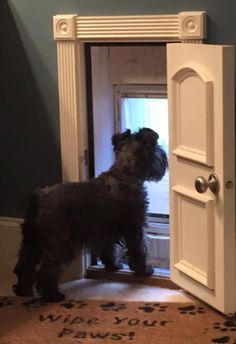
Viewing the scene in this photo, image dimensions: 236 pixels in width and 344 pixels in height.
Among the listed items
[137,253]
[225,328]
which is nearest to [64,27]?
[137,253]

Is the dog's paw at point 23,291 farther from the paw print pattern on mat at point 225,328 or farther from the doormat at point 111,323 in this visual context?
the paw print pattern on mat at point 225,328

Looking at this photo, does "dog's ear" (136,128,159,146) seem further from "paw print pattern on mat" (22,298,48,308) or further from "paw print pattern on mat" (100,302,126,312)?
"paw print pattern on mat" (22,298,48,308)

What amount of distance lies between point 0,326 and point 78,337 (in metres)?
0.46

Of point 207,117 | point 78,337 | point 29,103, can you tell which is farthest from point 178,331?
point 29,103

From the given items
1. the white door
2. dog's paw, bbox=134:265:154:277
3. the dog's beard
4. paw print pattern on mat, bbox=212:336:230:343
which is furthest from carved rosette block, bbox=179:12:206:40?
paw print pattern on mat, bbox=212:336:230:343

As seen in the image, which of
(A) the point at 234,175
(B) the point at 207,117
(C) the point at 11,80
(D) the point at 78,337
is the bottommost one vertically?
(D) the point at 78,337

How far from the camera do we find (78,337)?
3457 mm

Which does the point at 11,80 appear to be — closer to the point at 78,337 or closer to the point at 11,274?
the point at 11,274

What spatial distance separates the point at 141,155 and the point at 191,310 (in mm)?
965

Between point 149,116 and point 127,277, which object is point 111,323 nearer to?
point 127,277

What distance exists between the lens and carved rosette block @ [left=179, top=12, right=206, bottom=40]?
371cm

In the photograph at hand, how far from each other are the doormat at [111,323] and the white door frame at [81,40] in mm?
637

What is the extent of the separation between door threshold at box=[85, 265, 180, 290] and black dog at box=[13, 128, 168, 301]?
0.15 ft

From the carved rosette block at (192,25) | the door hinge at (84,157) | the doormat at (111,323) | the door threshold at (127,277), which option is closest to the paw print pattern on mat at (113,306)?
the doormat at (111,323)
